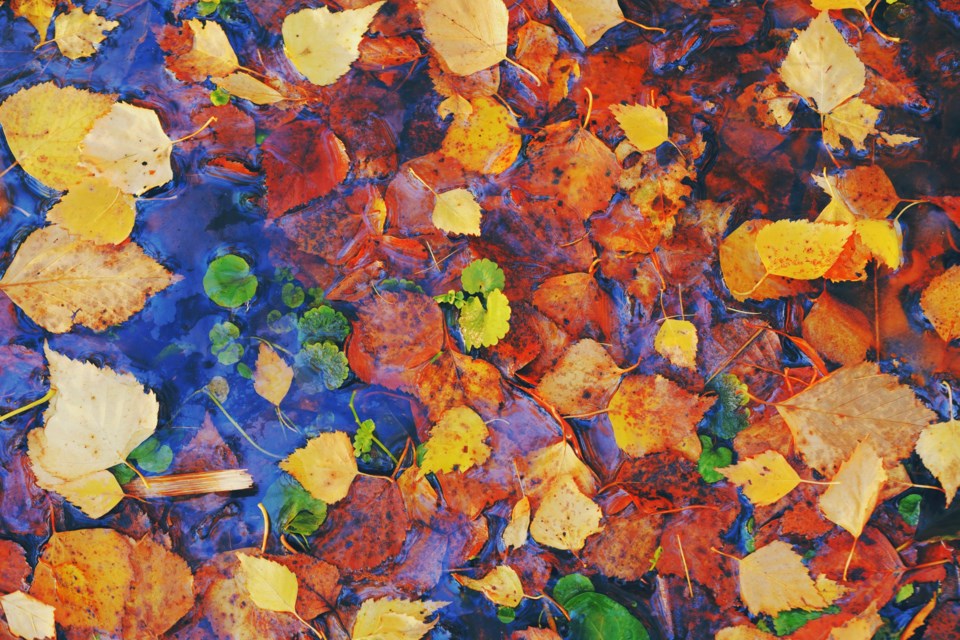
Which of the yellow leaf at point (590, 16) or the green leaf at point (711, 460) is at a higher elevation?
the yellow leaf at point (590, 16)

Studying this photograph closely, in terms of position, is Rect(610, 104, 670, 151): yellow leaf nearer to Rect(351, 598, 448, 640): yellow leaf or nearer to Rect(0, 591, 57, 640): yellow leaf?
Rect(351, 598, 448, 640): yellow leaf

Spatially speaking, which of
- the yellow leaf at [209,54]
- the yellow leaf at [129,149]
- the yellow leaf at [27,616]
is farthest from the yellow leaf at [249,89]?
the yellow leaf at [27,616]

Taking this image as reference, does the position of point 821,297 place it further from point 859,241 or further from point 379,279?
point 379,279

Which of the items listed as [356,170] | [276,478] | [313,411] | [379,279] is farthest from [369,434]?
[356,170]

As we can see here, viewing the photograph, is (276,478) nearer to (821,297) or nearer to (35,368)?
(35,368)

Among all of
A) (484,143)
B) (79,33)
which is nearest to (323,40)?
(484,143)

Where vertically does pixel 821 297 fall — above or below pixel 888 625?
above

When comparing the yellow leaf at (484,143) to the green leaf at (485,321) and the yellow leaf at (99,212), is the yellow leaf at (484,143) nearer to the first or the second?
the green leaf at (485,321)

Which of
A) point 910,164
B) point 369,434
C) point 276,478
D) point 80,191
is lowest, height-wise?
point 276,478
